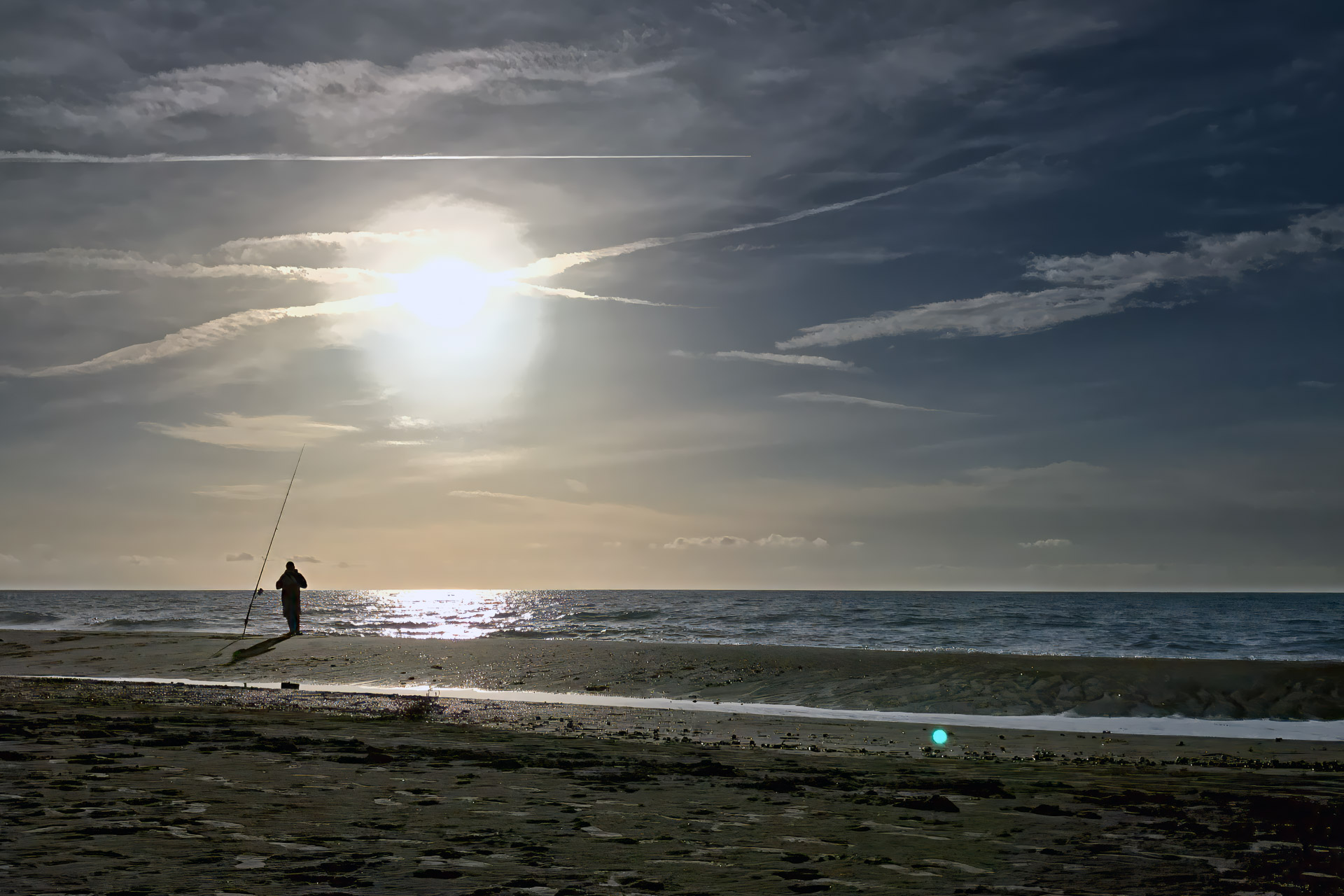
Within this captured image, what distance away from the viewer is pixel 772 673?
21.4 m

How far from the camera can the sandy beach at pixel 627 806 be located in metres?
5.38

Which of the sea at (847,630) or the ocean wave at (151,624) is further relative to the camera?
the ocean wave at (151,624)

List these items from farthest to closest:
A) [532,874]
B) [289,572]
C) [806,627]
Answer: [806,627] → [289,572] → [532,874]

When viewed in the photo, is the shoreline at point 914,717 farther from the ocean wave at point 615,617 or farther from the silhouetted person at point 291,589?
the ocean wave at point 615,617

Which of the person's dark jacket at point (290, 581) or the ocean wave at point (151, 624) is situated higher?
the person's dark jacket at point (290, 581)

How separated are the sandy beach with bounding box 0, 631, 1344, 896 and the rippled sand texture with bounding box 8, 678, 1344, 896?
3 centimetres

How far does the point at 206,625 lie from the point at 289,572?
17.5m

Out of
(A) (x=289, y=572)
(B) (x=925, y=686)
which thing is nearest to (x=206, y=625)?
(A) (x=289, y=572)

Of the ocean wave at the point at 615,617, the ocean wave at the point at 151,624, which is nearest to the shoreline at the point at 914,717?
the ocean wave at the point at 151,624

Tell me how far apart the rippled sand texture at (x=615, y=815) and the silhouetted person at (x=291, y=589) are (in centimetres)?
1641

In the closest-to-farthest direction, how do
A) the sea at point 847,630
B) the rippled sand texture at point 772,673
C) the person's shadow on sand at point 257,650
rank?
1. the rippled sand texture at point 772,673
2. the person's shadow on sand at point 257,650
3. the sea at point 847,630

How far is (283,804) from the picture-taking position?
279 inches

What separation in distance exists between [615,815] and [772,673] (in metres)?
14.8

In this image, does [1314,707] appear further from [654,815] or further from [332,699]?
[332,699]
